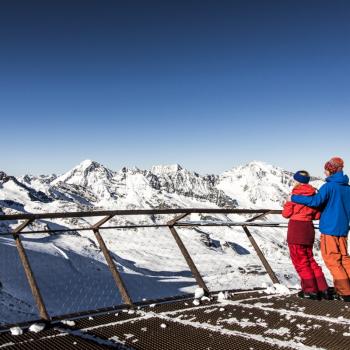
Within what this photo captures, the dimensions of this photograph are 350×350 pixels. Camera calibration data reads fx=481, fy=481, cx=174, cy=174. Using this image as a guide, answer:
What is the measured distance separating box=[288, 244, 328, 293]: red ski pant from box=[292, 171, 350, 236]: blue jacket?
0.44 meters

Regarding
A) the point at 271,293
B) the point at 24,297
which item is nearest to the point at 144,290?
the point at 24,297

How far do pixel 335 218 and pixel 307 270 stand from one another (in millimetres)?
823

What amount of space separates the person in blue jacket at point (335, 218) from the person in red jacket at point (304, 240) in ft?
0.52

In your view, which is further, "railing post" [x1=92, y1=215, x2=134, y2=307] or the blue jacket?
the blue jacket

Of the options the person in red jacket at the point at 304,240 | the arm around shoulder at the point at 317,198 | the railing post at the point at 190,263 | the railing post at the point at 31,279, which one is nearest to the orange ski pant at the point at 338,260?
the person in red jacket at the point at 304,240

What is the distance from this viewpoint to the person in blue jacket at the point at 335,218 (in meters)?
6.47

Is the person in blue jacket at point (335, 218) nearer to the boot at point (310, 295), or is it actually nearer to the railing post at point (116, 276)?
the boot at point (310, 295)

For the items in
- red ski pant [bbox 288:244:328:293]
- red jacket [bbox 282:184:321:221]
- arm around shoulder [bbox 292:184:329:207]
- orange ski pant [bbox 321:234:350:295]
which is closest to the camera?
orange ski pant [bbox 321:234:350:295]

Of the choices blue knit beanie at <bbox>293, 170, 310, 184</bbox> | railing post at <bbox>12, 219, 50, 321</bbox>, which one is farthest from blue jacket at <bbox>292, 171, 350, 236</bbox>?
railing post at <bbox>12, 219, 50, 321</bbox>

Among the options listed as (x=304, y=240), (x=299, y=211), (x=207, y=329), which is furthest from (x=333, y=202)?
(x=207, y=329)

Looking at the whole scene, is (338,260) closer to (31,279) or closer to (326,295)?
(326,295)

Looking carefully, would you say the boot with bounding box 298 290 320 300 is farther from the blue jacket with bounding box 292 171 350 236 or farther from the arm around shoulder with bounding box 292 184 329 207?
the arm around shoulder with bounding box 292 184 329 207

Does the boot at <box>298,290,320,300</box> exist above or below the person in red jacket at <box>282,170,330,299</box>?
below

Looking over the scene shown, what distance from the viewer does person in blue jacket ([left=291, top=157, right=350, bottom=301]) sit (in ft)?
21.2
